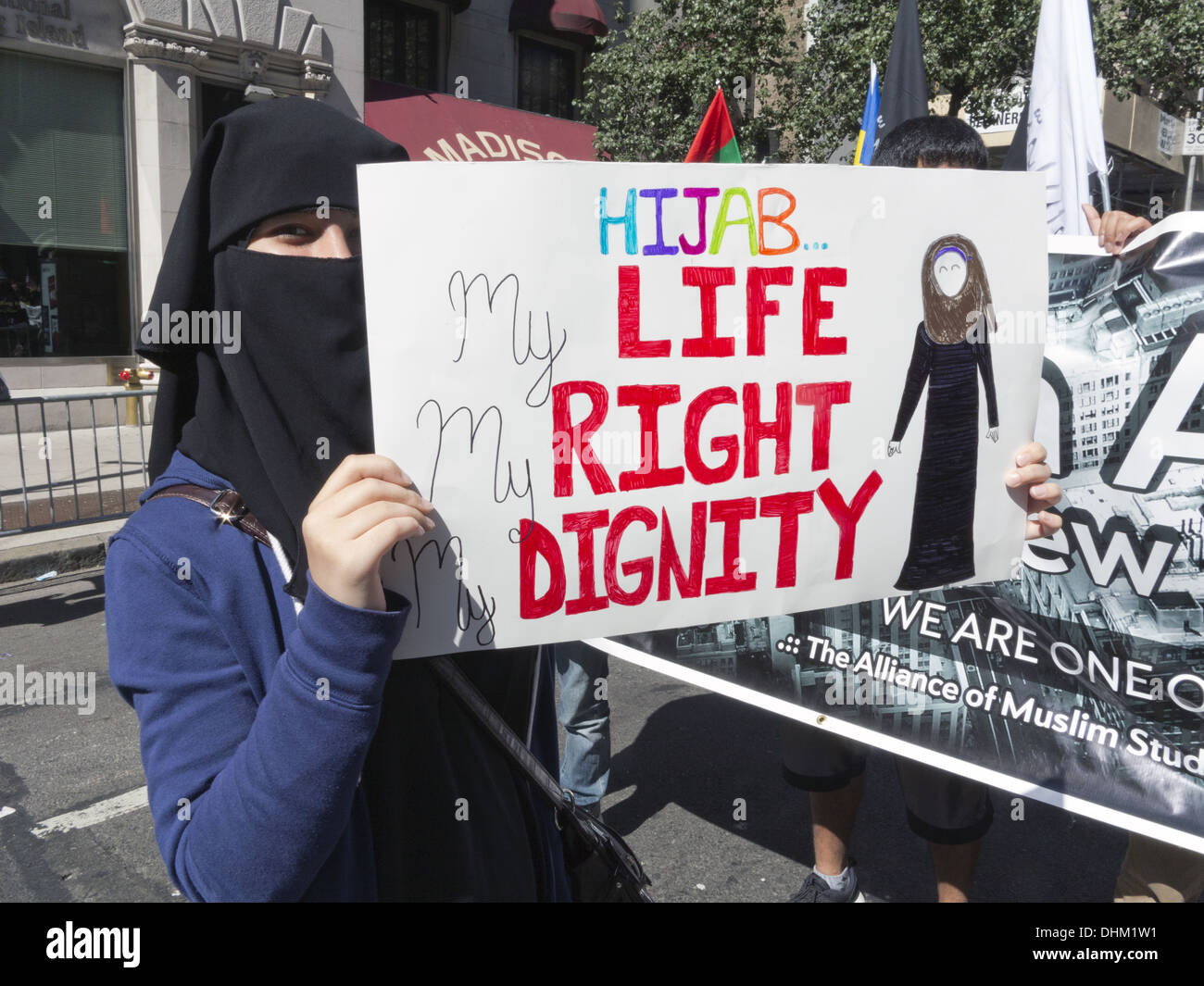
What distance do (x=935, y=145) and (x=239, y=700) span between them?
248 cm

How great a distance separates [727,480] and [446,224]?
23.6 inches

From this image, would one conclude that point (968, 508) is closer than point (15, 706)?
Yes

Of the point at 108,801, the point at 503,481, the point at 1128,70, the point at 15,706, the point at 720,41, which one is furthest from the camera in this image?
the point at 720,41

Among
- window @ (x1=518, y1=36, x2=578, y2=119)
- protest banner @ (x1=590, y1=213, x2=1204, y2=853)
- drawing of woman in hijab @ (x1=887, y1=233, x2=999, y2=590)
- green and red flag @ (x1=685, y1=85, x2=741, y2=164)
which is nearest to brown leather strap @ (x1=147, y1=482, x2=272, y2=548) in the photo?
drawing of woman in hijab @ (x1=887, y1=233, x2=999, y2=590)

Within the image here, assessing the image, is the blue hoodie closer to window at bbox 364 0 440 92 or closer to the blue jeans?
the blue jeans

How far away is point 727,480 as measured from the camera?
1530 millimetres

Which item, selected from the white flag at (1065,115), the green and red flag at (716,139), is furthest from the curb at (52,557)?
the white flag at (1065,115)

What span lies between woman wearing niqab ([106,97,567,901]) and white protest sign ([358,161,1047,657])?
4.3 inches

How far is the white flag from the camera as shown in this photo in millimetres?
3703

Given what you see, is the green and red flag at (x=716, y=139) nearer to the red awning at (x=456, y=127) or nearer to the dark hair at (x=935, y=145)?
the dark hair at (x=935, y=145)

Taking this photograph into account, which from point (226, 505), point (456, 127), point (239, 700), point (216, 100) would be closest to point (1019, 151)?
point (226, 505)
